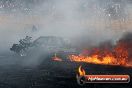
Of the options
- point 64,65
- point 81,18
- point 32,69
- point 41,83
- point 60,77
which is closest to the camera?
point 41,83

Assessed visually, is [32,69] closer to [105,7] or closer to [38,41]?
[38,41]

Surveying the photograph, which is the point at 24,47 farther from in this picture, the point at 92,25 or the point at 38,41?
the point at 92,25

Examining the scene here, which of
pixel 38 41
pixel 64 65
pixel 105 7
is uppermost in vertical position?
pixel 105 7

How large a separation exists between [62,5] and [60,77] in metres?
22.6

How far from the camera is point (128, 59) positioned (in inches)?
641

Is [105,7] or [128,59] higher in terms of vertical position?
[105,7]

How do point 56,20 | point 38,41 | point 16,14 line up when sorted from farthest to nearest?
point 16,14
point 56,20
point 38,41

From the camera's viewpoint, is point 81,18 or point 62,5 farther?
point 81,18

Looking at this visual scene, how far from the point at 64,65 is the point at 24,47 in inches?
175

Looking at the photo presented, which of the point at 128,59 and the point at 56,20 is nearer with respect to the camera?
the point at 128,59

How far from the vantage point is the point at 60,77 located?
1373cm

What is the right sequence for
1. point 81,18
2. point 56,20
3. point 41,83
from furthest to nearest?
point 56,20
point 81,18
point 41,83

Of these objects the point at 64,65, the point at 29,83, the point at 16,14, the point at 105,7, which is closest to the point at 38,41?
the point at 64,65

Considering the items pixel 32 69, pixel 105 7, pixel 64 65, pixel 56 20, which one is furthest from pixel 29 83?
pixel 105 7
